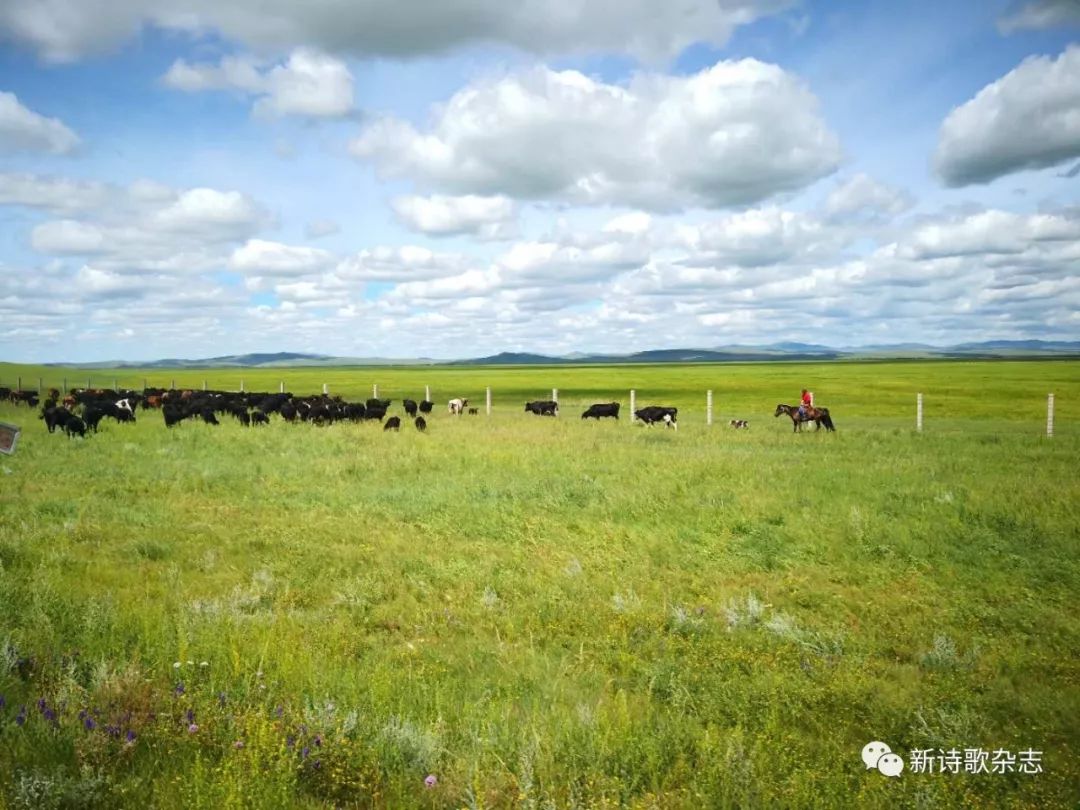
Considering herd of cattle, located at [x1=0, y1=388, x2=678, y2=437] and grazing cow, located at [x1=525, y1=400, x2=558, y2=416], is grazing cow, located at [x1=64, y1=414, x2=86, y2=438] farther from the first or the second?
grazing cow, located at [x1=525, y1=400, x2=558, y2=416]

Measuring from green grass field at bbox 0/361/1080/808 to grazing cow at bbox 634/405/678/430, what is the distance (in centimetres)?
1466

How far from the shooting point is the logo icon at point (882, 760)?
4.68 m

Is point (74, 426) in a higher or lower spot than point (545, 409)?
higher

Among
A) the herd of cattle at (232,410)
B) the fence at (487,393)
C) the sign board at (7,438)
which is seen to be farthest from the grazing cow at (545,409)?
the sign board at (7,438)

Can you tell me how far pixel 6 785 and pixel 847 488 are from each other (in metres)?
14.4

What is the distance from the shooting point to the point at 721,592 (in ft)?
28.8

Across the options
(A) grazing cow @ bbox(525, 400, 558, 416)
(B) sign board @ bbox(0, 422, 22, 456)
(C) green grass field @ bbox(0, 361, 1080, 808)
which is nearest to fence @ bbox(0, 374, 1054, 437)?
(A) grazing cow @ bbox(525, 400, 558, 416)

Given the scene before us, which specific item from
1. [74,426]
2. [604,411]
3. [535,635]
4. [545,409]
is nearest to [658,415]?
[604,411]

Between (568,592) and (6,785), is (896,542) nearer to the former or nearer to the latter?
(568,592)

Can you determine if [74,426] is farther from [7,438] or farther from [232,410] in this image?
[7,438]

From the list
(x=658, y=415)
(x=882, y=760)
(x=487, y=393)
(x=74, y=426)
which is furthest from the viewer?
(x=487, y=393)

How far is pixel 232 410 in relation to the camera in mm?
34875

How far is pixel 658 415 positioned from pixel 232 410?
21.7 m

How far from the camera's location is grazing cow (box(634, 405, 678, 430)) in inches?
1257
